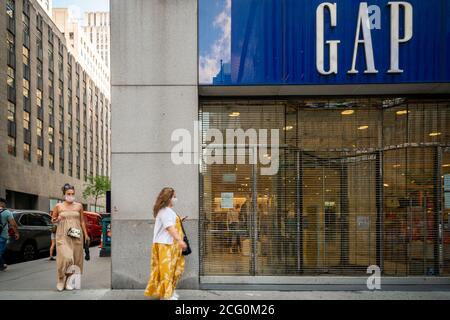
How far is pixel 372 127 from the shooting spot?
26.1 feet

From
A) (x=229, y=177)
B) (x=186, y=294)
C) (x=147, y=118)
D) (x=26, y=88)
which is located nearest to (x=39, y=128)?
(x=26, y=88)

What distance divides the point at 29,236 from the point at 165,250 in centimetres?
833

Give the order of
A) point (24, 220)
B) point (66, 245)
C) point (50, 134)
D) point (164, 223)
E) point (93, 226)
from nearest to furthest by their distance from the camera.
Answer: point (164, 223) < point (66, 245) < point (24, 220) < point (93, 226) < point (50, 134)

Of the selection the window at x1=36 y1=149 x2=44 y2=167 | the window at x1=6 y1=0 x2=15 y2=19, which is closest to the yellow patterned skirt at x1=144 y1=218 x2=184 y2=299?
the window at x1=6 y1=0 x2=15 y2=19

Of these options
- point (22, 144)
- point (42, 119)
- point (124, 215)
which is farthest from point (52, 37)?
point (124, 215)

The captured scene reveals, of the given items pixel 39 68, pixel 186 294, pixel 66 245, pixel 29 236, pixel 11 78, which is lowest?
pixel 186 294

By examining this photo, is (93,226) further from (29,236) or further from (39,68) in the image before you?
(39,68)

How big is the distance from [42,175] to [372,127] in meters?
40.4

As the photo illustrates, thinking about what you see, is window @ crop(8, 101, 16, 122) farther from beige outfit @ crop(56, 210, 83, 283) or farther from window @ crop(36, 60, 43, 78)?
beige outfit @ crop(56, 210, 83, 283)

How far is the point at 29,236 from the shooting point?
12742mm

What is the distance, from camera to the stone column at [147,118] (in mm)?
7262

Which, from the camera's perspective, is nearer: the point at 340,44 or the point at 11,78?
the point at 340,44
